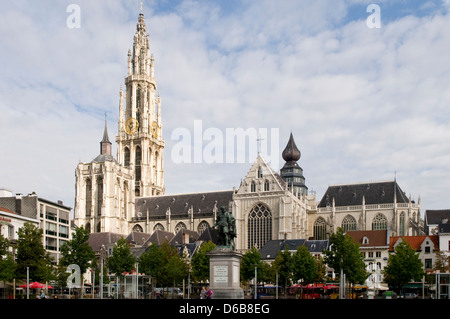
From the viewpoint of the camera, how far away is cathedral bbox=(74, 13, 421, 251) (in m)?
90.1

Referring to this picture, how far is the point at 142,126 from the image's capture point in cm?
12388

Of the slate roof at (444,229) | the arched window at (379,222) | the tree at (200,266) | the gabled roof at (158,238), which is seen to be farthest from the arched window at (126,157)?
the slate roof at (444,229)

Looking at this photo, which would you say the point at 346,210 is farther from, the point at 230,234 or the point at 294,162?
the point at 230,234

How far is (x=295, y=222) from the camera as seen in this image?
88.3 m

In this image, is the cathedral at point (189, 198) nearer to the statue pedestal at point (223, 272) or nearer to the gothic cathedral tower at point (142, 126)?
the gothic cathedral tower at point (142, 126)

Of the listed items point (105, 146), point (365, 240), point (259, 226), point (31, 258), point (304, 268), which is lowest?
point (304, 268)

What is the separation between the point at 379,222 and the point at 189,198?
121ft

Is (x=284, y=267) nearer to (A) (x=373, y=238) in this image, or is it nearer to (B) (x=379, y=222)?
(A) (x=373, y=238)

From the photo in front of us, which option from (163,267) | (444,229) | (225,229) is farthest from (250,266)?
(225,229)

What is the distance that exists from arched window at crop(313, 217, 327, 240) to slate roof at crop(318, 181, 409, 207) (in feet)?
10.1

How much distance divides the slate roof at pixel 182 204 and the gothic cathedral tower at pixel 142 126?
6.89 m

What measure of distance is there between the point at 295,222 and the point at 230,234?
2265 inches

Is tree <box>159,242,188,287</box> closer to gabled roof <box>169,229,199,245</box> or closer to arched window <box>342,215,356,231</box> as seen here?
gabled roof <box>169,229,199,245</box>
